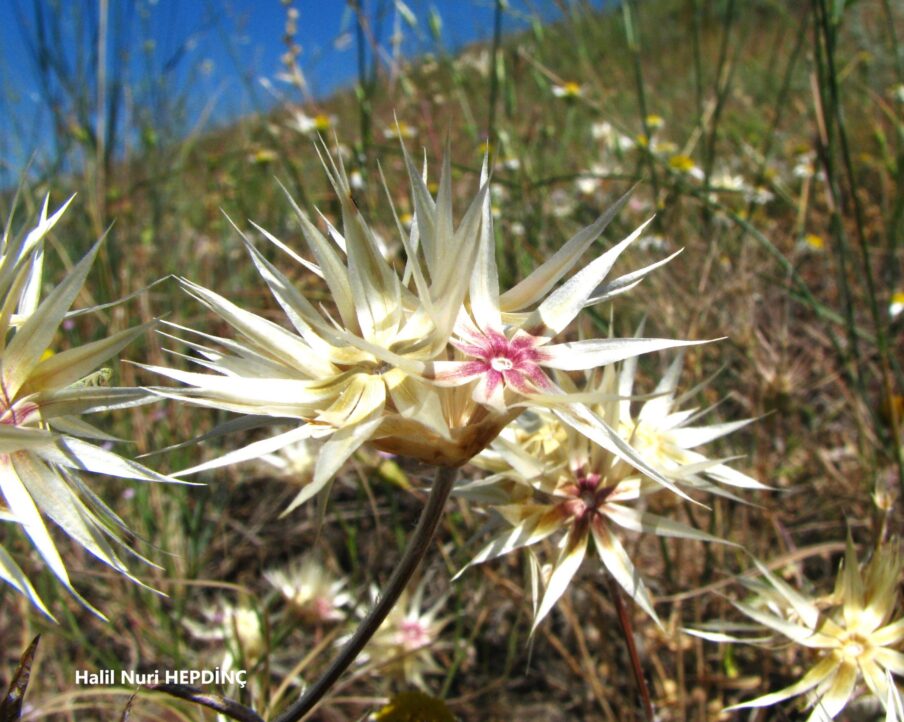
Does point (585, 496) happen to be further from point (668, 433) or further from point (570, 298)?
point (570, 298)

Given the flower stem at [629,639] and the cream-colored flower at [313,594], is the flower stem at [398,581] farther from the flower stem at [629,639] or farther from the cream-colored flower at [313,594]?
the cream-colored flower at [313,594]

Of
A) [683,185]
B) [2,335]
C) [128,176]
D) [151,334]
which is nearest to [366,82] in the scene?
[683,185]

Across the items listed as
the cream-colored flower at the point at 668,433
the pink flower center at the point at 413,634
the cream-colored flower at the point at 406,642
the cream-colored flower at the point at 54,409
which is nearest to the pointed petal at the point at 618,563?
the cream-colored flower at the point at 668,433

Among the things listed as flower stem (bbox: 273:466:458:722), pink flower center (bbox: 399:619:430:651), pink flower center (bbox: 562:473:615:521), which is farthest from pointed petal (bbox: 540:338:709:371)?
pink flower center (bbox: 399:619:430:651)

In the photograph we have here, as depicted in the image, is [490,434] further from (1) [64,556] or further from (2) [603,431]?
(1) [64,556]

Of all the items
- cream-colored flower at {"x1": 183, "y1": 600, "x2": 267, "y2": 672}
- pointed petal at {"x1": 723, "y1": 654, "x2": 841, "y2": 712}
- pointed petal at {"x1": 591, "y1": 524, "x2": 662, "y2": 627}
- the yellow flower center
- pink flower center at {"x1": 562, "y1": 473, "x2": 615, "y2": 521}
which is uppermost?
pink flower center at {"x1": 562, "y1": 473, "x2": 615, "y2": 521}

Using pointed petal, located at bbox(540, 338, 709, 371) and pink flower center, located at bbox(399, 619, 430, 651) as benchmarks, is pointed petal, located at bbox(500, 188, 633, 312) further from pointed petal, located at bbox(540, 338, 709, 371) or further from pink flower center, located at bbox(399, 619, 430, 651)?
pink flower center, located at bbox(399, 619, 430, 651)
